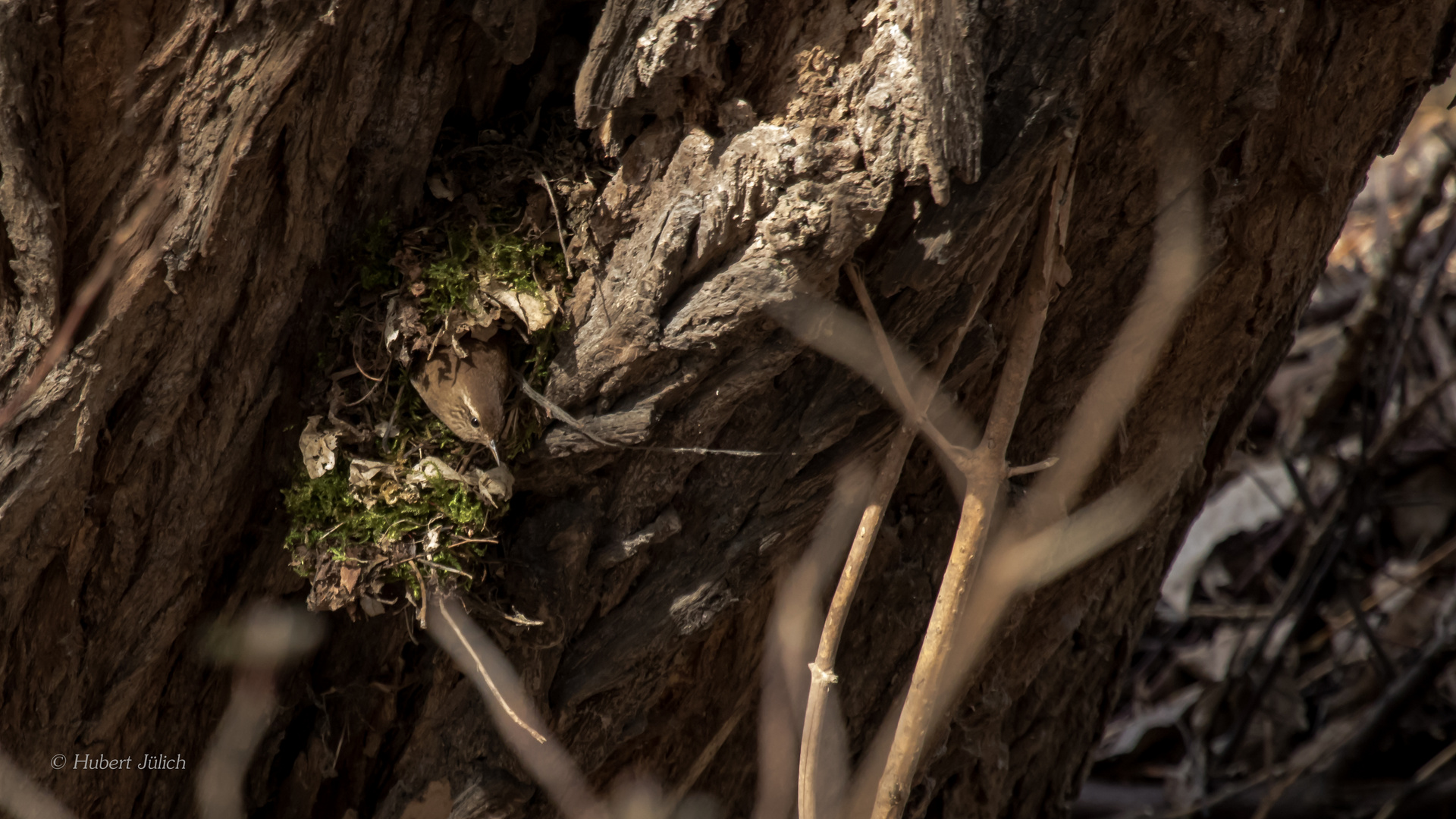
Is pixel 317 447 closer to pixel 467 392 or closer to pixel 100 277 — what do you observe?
pixel 467 392

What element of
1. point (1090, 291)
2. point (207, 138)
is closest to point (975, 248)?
point (1090, 291)

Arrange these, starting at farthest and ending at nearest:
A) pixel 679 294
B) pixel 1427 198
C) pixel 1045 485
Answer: pixel 1427 198 → pixel 1045 485 → pixel 679 294

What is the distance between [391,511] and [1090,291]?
1.13 meters

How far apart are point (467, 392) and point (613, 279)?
260 millimetres

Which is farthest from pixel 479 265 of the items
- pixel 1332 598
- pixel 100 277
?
pixel 1332 598

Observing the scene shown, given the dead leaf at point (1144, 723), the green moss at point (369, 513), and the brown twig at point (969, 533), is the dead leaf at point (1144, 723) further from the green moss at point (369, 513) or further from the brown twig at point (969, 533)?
the green moss at point (369, 513)

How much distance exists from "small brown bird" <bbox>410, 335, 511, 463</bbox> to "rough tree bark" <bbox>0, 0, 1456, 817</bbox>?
0.31 ft

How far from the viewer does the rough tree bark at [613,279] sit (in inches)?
47.9

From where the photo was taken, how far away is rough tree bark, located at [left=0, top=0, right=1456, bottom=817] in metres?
1.22

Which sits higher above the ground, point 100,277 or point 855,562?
point 100,277

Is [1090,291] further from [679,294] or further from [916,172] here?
[679,294]

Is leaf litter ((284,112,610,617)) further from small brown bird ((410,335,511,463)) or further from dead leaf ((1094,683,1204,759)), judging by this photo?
dead leaf ((1094,683,1204,759))

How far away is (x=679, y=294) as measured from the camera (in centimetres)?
130

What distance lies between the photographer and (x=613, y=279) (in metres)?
1.32
